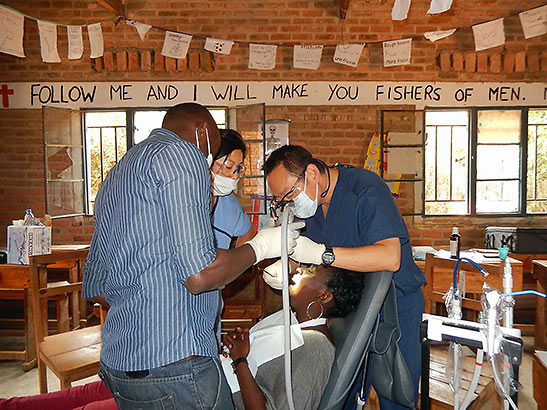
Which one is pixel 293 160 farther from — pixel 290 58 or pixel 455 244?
pixel 290 58

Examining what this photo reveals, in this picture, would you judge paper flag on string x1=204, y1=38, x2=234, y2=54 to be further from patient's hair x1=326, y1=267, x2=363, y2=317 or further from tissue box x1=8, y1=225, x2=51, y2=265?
patient's hair x1=326, y1=267, x2=363, y2=317

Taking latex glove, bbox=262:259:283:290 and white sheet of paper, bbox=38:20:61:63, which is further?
white sheet of paper, bbox=38:20:61:63

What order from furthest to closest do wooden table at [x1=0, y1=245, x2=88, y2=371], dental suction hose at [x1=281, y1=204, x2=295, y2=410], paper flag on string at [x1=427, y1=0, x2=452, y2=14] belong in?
wooden table at [x1=0, y1=245, x2=88, y2=371], paper flag on string at [x1=427, y1=0, x2=452, y2=14], dental suction hose at [x1=281, y1=204, x2=295, y2=410]

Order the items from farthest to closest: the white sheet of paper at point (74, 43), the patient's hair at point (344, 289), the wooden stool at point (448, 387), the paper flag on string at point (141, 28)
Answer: the paper flag on string at point (141, 28) < the white sheet of paper at point (74, 43) < the wooden stool at point (448, 387) < the patient's hair at point (344, 289)

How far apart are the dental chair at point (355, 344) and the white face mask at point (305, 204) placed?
50cm

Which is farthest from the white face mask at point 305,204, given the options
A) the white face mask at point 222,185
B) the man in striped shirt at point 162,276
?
the man in striped shirt at point 162,276

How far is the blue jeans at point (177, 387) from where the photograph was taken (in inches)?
39.2

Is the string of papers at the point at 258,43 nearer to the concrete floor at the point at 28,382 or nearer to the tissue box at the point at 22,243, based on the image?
the tissue box at the point at 22,243

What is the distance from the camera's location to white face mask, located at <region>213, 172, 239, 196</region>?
7.28 feet

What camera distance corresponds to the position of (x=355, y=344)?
1264mm

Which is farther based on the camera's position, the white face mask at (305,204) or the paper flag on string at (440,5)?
the paper flag on string at (440,5)

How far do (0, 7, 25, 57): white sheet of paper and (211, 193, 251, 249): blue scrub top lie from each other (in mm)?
2349

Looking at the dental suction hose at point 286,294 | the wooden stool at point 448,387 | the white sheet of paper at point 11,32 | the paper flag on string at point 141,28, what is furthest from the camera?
the paper flag on string at point 141,28

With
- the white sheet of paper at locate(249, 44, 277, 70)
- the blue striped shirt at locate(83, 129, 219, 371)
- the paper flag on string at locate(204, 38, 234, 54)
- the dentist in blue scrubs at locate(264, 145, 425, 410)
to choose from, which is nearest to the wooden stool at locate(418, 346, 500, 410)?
the dentist in blue scrubs at locate(264, 145, 425, 410)
